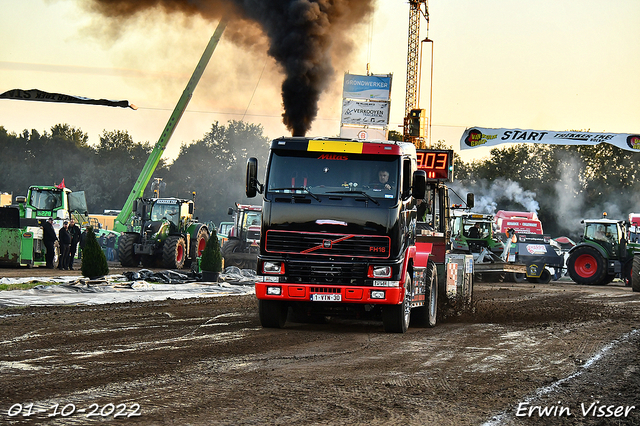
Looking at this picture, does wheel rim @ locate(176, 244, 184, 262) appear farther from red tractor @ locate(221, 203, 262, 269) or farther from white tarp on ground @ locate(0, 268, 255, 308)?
white tarp on ground @ locate(0, 268, 255, 308)

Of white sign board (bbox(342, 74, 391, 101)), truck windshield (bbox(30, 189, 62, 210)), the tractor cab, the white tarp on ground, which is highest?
white sign board (bbox(342, 74, 391, 101))

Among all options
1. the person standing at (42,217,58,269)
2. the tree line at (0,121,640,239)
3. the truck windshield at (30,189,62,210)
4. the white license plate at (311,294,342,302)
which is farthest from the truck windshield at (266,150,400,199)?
the tree line at (0,121,640,239)

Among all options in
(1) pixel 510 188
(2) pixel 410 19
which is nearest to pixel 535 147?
(1) pixel 510 188

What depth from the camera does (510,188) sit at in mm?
84562

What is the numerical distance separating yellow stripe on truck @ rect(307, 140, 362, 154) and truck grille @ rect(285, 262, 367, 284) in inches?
69.4

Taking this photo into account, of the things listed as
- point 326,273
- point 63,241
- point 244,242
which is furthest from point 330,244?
point 244,242

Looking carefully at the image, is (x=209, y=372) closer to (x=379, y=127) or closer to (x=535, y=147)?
(x=379, y=127)

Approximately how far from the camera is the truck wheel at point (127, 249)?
3144cm

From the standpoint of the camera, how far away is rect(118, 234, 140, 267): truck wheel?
31.4m

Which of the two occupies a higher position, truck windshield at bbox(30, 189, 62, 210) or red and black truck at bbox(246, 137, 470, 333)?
truck windshield at bbox(30, 189, 62, 210)

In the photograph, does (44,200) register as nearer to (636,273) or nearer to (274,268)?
(636,273)

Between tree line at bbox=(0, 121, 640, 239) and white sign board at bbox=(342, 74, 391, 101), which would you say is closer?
white sign board at bbox=(342, 74, 391, 101)

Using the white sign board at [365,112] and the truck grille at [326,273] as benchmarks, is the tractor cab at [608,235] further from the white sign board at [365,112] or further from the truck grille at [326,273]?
the white sign board at [365,112]

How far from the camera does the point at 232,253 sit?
103 ft
